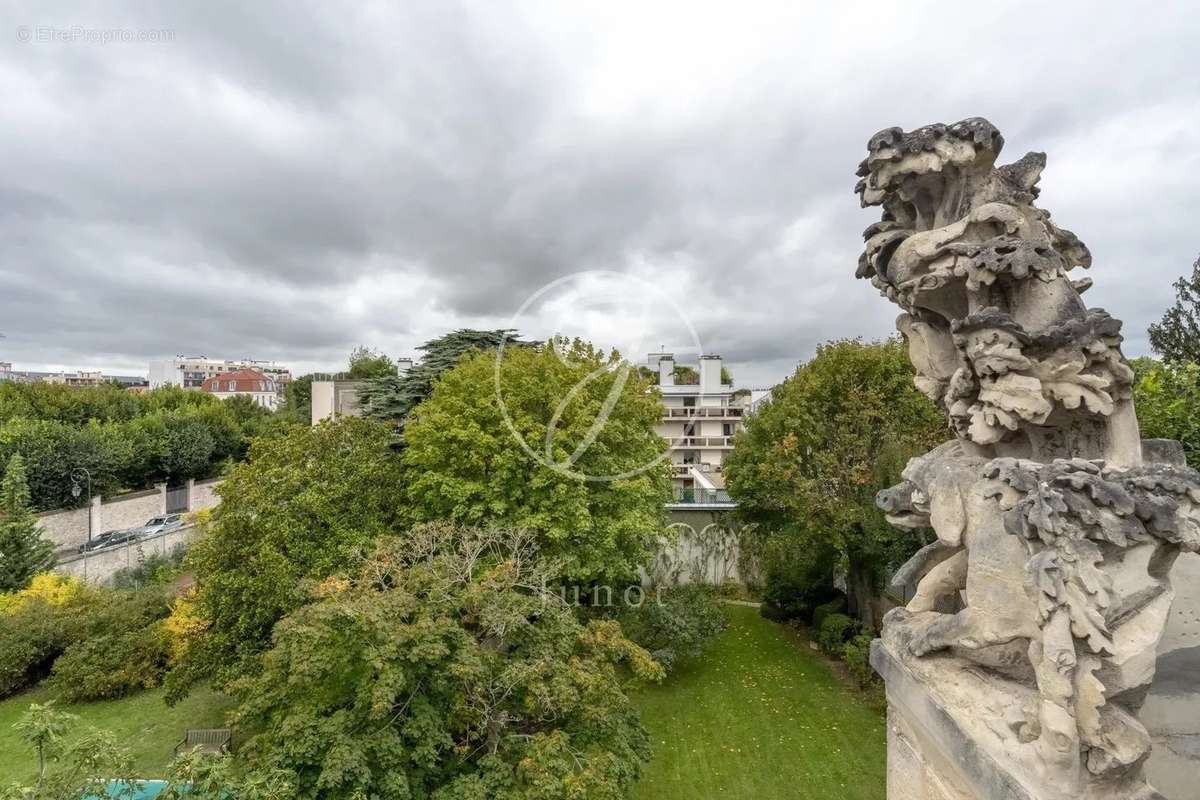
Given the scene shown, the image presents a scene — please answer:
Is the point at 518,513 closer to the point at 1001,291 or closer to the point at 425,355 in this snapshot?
the point at 1001,291

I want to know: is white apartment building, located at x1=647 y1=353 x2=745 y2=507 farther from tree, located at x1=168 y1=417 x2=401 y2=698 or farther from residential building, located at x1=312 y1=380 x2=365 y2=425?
tree, located at x1=168 y1=417 x2=401 y2=698

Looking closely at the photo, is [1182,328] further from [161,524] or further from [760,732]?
[161,524]

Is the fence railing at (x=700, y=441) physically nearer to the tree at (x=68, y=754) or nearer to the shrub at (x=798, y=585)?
the shrub at (x=798, y=585)

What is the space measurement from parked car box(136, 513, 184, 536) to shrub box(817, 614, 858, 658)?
2973 centimetres

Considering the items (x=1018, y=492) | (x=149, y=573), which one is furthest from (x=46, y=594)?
(x=1018, y=492)

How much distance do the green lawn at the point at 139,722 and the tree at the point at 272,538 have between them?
172 cm

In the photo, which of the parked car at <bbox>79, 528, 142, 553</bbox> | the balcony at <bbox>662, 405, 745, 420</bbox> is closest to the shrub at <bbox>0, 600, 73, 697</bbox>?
the parked car at <bbox>79, 528, 142, 553</bbox>

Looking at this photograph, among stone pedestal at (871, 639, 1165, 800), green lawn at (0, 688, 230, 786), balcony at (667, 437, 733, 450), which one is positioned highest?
balcony at (667, 437, 733, 450)

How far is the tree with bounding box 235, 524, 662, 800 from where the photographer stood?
6.91 meters

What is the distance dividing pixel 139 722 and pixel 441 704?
484 inches

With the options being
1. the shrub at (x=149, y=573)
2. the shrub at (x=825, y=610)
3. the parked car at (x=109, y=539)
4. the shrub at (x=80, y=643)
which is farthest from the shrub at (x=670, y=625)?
the parked car at (x=109, y=539)

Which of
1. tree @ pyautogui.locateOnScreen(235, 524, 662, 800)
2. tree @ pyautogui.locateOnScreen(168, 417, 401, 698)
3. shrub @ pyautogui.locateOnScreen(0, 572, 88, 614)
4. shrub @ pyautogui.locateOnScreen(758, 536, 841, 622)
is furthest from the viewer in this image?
shrub @ pyautogui.locateOnScreen(758, 536, 841, 622)

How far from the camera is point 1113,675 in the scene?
3178 mm

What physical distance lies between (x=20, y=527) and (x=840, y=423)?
90.4 feet
